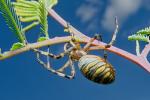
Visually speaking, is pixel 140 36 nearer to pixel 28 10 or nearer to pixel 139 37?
pixel 139 37

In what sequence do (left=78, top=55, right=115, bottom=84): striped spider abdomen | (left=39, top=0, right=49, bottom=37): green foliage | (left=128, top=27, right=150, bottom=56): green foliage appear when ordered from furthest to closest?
(left=128, top=27, right=150, bottom=56): green foliage → (left=39, top=0, right=49, bottom=37): green foliage → (left=78, top=55, right=115, bottom=84): striped spider abdomen

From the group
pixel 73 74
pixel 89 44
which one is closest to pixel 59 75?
pixel 73 74

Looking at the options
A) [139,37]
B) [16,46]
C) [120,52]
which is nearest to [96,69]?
[120,52]

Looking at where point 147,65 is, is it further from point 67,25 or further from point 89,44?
point 67,25

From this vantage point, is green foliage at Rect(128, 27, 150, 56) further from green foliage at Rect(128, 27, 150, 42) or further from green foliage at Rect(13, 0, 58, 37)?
green foliage at Rect(13, 0, 58, 37)

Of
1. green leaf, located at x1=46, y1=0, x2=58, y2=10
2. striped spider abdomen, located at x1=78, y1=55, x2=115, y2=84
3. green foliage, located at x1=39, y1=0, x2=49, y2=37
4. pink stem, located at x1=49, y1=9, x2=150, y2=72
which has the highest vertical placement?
green leaf, located at x1=46, y1=0, x2=58, y2=10

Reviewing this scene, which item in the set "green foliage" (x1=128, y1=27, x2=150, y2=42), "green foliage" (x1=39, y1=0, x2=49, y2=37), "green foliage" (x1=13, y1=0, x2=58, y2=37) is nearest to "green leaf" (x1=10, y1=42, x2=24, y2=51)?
"green foliage" (x1=39, y1=0, x2=49, y2=37)

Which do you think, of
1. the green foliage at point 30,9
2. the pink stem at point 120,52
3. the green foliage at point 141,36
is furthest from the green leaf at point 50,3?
the green foliage at point 141,36
